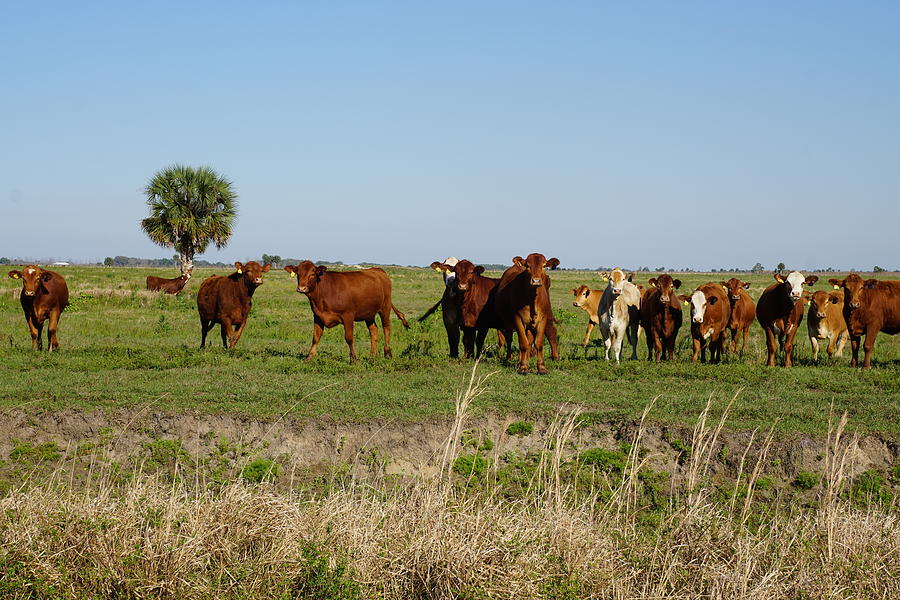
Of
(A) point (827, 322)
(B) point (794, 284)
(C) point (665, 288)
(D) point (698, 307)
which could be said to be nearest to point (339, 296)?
(C) point (665, 288)

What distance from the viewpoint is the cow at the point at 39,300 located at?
15898mm

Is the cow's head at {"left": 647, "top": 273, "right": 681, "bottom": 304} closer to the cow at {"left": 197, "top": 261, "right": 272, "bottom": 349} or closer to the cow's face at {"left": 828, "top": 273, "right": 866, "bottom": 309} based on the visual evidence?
the cow's face at {"left": 828, "top": 273, "right": 866, "bottom": 309}

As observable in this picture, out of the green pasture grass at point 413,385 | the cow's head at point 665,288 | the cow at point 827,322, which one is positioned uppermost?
the cow's head at point 665,288

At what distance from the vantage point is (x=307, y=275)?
15.2m

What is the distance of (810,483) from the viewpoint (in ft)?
27.6

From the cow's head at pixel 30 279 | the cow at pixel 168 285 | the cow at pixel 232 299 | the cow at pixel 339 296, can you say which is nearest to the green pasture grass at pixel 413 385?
the cow at pixel 339 296

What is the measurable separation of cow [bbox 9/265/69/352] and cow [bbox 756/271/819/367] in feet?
45.3

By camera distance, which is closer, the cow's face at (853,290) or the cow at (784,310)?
the cow's face at (853,290)

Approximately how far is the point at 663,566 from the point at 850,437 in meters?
4.07

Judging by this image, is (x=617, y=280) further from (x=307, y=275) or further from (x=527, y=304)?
(x=307, y=275)

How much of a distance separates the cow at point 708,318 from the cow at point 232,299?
8.73 metres

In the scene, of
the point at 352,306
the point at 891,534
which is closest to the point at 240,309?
the point at 352,306

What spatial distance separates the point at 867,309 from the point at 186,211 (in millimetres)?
31144

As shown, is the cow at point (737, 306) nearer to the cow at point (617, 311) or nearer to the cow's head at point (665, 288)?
the cow's head at point (665, 288)
